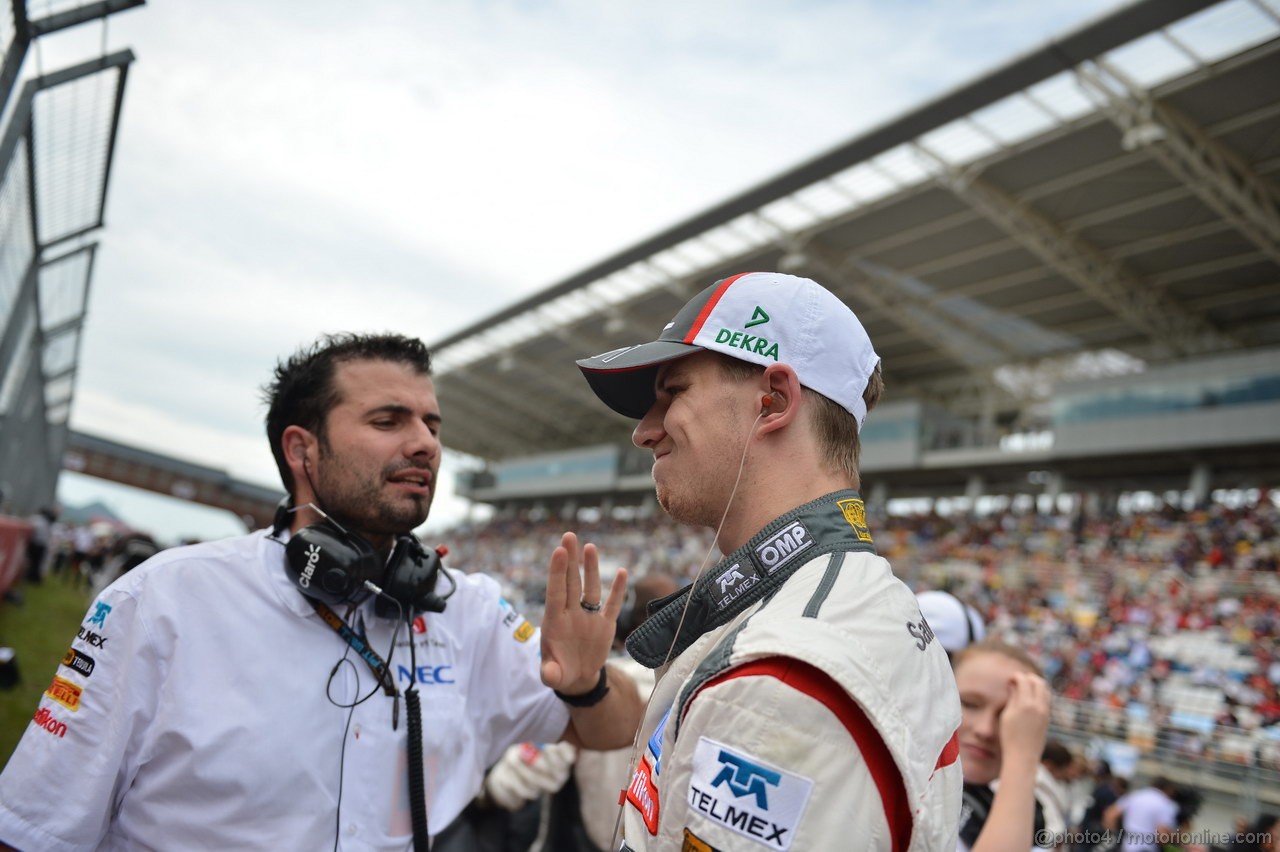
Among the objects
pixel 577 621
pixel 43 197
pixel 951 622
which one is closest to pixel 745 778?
pixel 577 621

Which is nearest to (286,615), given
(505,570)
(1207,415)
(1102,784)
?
(1102,784)

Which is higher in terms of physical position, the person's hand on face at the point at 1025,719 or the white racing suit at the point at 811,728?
the white racing suit at the point at 811,728

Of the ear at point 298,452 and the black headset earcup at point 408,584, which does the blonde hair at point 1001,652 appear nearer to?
the black headset earcup at point 408,584

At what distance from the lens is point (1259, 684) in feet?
47.4

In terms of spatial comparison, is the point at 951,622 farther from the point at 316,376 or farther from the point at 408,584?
the point at 316,376

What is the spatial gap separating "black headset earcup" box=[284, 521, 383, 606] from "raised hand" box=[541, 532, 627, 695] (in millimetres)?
492

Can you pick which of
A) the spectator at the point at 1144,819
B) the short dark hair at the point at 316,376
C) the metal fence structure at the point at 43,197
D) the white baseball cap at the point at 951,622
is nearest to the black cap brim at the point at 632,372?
the short dark hair at the point at 316,376

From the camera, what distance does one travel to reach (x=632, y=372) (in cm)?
166

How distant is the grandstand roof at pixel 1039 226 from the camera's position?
15070 mm

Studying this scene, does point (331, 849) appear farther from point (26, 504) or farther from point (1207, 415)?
point (1207, 415)

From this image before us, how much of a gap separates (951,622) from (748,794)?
251cm

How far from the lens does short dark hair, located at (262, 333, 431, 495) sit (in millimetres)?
2512

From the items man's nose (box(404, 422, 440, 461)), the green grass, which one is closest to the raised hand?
man's nose (box(404, 422, 440, 461))

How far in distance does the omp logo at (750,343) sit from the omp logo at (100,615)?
158cm
